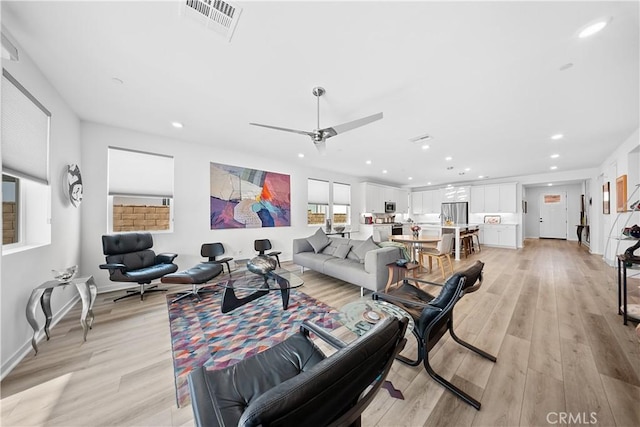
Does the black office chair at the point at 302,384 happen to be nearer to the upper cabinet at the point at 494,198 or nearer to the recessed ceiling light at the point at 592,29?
the recessed ceiling light at the point at 592,29

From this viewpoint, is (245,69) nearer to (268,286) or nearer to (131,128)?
(268,286)

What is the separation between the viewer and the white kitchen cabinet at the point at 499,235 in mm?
7636

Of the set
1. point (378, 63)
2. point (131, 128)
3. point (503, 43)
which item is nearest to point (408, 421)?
point (378, 63)

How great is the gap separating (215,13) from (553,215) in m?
14.2

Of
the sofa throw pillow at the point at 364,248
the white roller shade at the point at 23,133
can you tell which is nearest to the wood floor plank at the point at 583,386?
the sofa throw pillow at the point at 364,248

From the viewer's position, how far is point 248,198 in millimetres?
5117

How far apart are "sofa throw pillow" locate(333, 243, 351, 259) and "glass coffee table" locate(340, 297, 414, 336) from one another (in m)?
1.65

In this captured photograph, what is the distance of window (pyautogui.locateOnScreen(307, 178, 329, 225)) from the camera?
6.59 metres

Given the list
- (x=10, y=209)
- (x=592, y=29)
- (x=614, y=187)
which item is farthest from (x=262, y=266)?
(x=614, y=187)

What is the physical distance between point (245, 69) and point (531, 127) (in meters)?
4.51

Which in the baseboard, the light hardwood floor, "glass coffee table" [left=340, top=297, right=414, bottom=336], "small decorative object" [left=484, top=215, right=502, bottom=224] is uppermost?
"small decorative object" [left=484, top=215, right=502, bottom=224]

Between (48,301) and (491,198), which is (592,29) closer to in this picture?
(48,301)

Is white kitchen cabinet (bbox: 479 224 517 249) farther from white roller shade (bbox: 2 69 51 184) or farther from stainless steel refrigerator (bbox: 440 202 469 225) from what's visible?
white roller shade (bbox: 2 69 51 184)

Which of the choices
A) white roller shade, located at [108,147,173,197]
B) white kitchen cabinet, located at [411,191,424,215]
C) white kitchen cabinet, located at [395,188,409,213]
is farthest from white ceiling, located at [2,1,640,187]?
white kitchen cabinet, located at [411,191,424,215]
